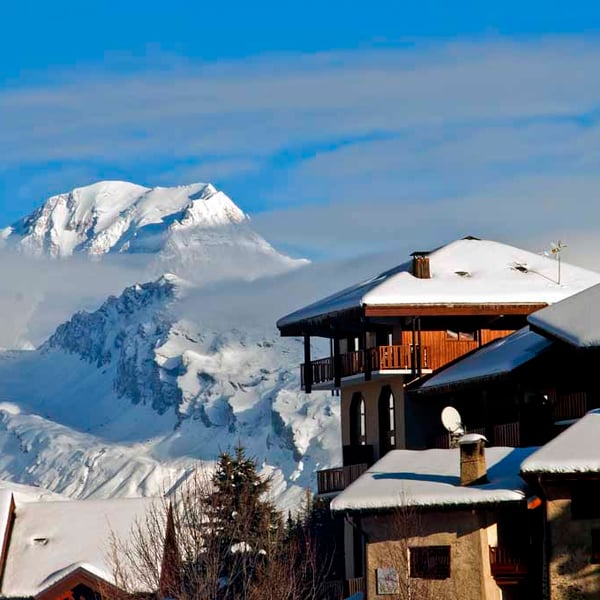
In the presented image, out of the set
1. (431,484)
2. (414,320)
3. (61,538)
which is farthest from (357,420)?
(431,484)

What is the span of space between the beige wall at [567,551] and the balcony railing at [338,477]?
23725mm

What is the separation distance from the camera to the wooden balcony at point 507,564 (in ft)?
143

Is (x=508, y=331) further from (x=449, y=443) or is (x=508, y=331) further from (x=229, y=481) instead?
(x=229, y=481)

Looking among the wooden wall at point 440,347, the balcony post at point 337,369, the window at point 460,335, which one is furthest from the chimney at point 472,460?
the balcony post at point 337,369

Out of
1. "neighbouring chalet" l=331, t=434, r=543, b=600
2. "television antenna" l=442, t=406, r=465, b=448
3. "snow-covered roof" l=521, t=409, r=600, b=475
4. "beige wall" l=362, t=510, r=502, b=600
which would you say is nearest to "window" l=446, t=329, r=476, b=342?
"television antenna" l=442, t=406, r=465, b=448

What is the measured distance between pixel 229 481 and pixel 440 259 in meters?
12.5

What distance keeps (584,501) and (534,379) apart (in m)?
12.7

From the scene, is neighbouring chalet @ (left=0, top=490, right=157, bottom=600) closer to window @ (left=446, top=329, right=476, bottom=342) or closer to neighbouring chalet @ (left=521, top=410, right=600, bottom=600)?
window @ (left=446, top=329, right=476, bottom=342)

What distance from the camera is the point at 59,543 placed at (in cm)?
6762

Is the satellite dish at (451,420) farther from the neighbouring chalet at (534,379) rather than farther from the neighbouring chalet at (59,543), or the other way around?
the neighbouring chalet at (59,543)

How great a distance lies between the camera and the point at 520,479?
1700 inches

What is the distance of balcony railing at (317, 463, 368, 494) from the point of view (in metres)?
65.8

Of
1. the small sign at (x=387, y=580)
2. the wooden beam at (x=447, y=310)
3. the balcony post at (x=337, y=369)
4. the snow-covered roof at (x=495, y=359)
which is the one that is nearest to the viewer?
the small sign at (x=387, y=580)

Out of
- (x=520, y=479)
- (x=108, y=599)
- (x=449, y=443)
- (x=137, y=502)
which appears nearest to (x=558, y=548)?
(x=520, y=479)
